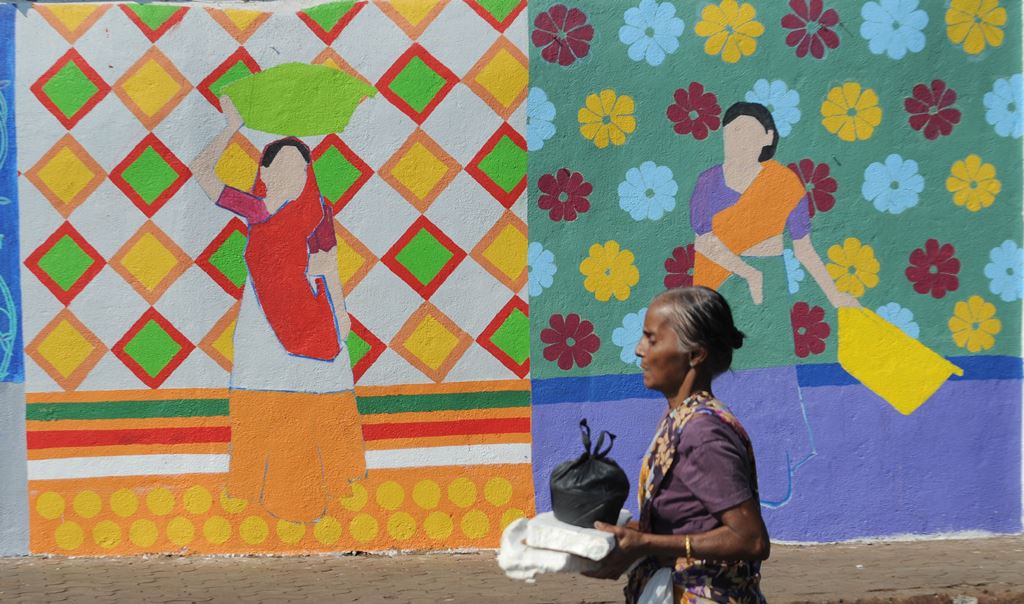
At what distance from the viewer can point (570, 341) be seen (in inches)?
264

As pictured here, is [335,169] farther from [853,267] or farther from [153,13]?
[853,267]

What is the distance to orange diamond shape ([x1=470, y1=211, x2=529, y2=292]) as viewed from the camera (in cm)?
672

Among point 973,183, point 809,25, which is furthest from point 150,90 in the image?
point 973,183

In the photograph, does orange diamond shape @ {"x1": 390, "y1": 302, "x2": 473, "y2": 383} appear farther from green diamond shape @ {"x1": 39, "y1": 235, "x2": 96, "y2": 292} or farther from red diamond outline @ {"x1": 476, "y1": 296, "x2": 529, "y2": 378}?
green diamond shape @ {"x1": 39, "y1": 235, "x2": 96, "y2": 292}

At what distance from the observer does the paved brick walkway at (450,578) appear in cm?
570

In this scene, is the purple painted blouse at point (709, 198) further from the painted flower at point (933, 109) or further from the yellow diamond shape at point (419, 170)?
the yellow diamond shape at point (419, 170)

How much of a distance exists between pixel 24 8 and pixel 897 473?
18.9 feet

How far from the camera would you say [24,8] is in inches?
260

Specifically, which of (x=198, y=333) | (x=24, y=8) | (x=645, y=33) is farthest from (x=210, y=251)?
(x=645, y=33)

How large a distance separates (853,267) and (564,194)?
177cm

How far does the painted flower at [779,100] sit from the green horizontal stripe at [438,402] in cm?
219

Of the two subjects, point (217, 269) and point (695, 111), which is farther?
point (695, 111)

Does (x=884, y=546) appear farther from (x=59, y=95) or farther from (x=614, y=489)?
(x=59, y=95)

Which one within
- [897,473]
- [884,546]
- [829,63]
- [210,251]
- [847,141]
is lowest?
[884,546]
